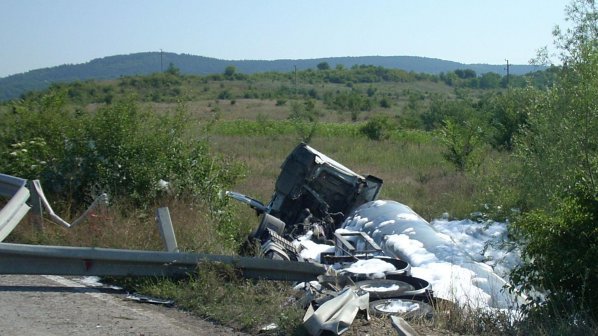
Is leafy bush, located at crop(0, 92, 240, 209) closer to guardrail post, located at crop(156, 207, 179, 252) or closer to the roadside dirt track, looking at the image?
guardrail post, located at crop(156, 207, 179, 252)

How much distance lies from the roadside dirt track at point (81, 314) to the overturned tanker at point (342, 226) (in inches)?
84.1

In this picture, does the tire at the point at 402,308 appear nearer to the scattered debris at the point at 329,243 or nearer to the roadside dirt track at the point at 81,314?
the scattered debris at the point at 329,243

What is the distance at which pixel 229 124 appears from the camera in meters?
51.2

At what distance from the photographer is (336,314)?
567 cm

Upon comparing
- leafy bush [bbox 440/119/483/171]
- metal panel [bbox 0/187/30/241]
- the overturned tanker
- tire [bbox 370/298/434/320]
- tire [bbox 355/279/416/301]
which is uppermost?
metal panel [bbox 0/187/30/241]

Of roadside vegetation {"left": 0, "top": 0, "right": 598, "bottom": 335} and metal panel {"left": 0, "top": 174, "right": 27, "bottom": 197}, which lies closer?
roadside vegetation {"left": 0, "top": 0, "right": 598, "bottom": 335}

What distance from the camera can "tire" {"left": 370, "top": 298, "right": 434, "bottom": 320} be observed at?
20.7 ft

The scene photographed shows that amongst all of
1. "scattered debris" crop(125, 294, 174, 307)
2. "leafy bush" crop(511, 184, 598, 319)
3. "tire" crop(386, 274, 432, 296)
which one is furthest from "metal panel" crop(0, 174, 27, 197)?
"leafy bush" crop(511, 184, 598, 319)

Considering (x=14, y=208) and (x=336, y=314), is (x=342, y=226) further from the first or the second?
(x=336, y=314)

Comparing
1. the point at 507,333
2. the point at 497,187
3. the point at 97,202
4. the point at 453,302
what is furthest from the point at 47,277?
the point at 497,187

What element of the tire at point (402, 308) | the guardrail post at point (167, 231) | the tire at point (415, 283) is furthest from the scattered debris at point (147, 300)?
the tire at point (415, 283)

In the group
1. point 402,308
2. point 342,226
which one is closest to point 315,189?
point 342,226

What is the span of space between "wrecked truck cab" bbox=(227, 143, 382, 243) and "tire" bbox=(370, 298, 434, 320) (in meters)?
6.47

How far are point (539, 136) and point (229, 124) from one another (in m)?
40.6
